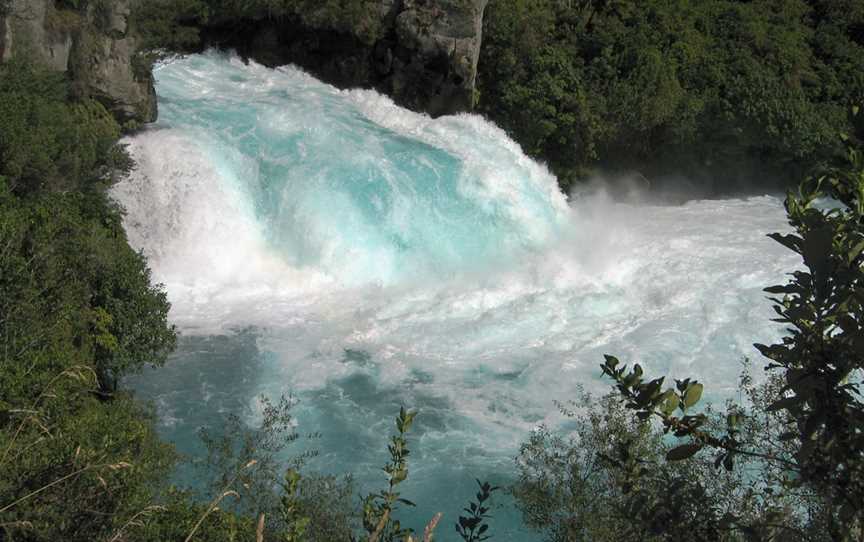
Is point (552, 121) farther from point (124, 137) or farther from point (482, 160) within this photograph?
point (124, 137)

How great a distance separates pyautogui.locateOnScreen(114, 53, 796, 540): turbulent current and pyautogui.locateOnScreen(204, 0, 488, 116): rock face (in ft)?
2.51

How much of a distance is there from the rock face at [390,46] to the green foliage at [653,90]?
1.53 m

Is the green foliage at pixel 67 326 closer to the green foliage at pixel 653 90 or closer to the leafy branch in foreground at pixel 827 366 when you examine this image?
the leafy branch in foreground at pixel 827 366

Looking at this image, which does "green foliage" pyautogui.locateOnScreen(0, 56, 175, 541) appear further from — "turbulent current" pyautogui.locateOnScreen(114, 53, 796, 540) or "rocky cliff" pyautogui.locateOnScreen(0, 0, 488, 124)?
"rocky cliff" pyautogui.locateOnScreen(0, 0, 488, 124)

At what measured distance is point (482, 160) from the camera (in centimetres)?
2266

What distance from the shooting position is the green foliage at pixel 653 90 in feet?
85.4

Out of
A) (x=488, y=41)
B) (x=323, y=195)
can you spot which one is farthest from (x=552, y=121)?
(x=323, y=195)

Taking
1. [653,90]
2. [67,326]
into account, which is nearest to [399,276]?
[67,326]

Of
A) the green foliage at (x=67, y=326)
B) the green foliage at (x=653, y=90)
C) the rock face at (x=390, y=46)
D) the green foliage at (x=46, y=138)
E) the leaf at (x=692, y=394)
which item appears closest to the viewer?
the leaf at (x=692, y=394)

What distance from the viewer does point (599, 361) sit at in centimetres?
1611

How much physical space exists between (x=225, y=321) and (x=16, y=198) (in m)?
4.54

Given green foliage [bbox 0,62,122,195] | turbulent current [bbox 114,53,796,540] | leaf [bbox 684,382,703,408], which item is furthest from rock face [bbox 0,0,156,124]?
leaf [bbox 684,382,703,408]

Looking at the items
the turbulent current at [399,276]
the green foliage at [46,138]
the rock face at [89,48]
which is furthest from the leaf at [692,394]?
the rock face at [89,48]

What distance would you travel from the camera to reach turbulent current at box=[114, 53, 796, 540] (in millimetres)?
14406
